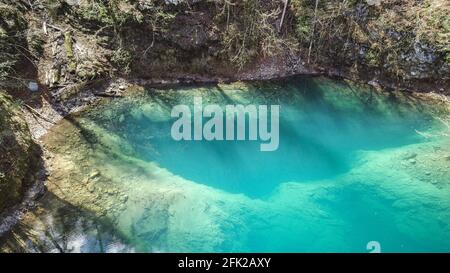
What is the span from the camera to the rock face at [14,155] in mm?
8953

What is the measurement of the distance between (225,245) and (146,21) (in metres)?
8.39

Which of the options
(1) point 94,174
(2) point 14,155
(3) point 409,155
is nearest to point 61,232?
(1) point 94,174

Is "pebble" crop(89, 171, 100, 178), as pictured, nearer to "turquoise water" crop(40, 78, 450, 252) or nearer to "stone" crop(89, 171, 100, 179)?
"stone" crop(89, 171, 100, 179)

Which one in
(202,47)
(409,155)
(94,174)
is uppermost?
(202,47)

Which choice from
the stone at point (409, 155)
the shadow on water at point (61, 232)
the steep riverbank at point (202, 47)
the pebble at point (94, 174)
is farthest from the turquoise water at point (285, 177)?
the steep riverbank at point (202, 47)

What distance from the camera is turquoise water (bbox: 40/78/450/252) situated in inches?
354

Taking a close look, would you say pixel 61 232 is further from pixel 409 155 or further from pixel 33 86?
pixel 409 155

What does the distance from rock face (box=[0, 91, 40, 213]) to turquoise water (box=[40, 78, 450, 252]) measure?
5.14ft

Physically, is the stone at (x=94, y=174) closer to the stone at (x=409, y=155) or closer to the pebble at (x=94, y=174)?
the pebble at (x=94, y=174)

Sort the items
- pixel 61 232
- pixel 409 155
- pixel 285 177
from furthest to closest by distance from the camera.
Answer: pixel 409 155, pixel 285 177, pixel 61 232

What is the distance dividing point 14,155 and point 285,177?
6993 millimetres

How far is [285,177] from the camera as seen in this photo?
10562 mm

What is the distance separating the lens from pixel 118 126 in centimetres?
1170
